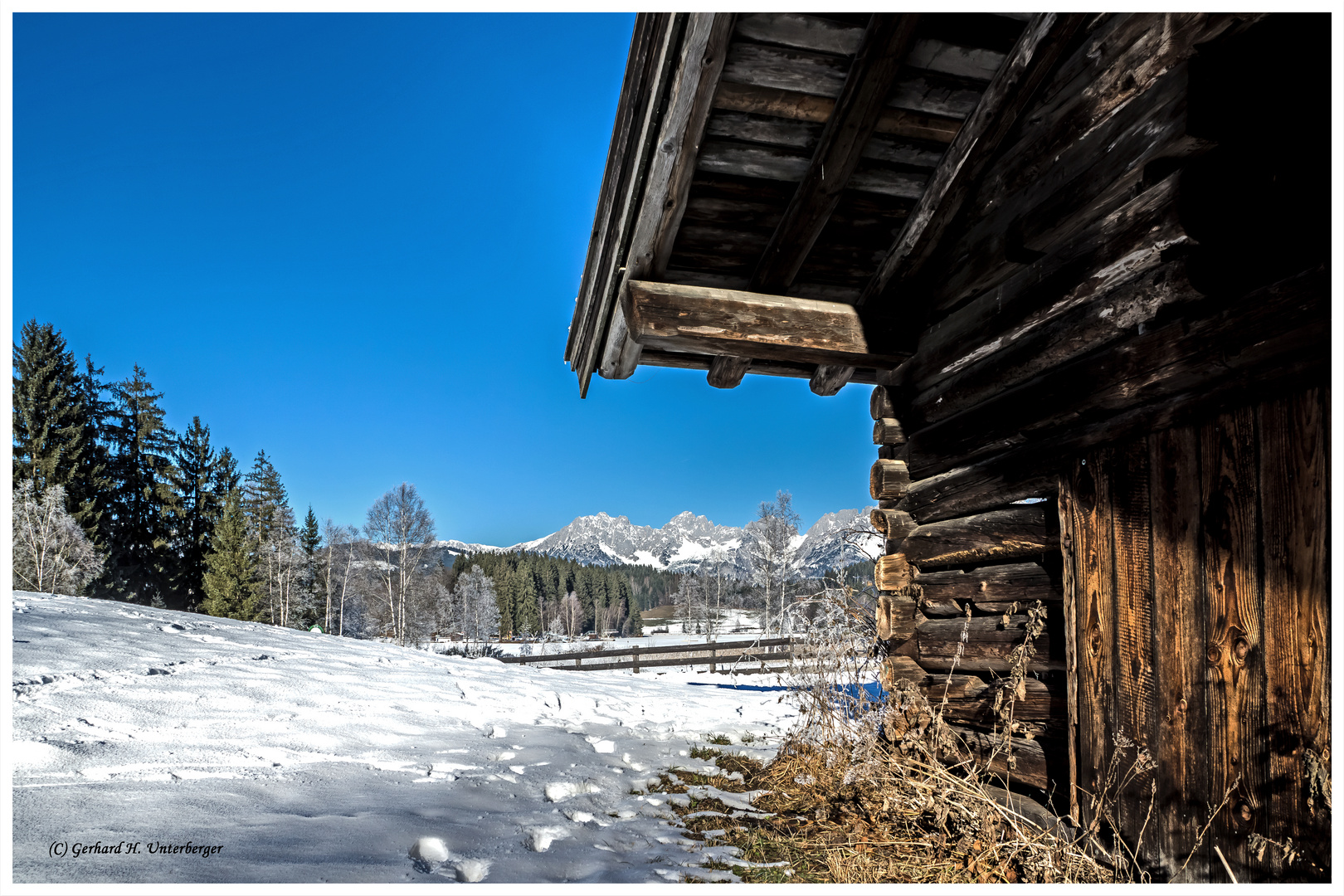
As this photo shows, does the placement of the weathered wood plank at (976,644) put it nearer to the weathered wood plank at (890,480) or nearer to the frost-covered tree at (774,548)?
the weathered wood plank at (890,480)

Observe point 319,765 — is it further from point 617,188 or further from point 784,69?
point 784,69

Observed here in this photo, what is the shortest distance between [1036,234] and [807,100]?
4.31ft

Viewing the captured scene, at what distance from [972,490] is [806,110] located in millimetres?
2232

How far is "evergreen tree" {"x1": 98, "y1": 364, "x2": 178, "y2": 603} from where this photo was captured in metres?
30.1

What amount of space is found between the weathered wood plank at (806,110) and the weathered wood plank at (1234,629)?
196 cm

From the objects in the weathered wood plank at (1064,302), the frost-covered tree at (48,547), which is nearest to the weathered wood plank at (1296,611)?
the weathered wood plank at (1064,302)

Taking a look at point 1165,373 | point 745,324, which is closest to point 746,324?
point 745,324

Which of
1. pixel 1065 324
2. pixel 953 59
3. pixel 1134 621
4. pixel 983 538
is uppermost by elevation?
pixel 953 59

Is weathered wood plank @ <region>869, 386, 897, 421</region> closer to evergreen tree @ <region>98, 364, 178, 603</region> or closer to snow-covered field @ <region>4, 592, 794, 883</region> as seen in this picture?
snow-covered field @ <region>4, 592, 794, 883</region>

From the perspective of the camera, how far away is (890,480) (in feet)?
15.3

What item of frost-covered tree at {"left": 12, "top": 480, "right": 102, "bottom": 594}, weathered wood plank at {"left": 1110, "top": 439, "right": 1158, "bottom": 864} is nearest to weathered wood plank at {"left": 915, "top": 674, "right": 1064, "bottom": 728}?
weathered wood plank at {"left": 1110, "top": 439, "right": 1158, "bottom": 864}

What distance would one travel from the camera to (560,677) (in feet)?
35.8

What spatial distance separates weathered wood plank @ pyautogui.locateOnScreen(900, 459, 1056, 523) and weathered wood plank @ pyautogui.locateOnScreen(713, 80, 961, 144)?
5.84 feet

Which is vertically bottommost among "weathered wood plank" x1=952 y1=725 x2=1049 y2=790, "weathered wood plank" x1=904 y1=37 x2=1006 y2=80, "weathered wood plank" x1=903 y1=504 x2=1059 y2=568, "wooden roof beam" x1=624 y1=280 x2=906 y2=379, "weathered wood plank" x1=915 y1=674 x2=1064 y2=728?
"weathered wood plank" x1=952 y1=725 x2=1049 y2=790
